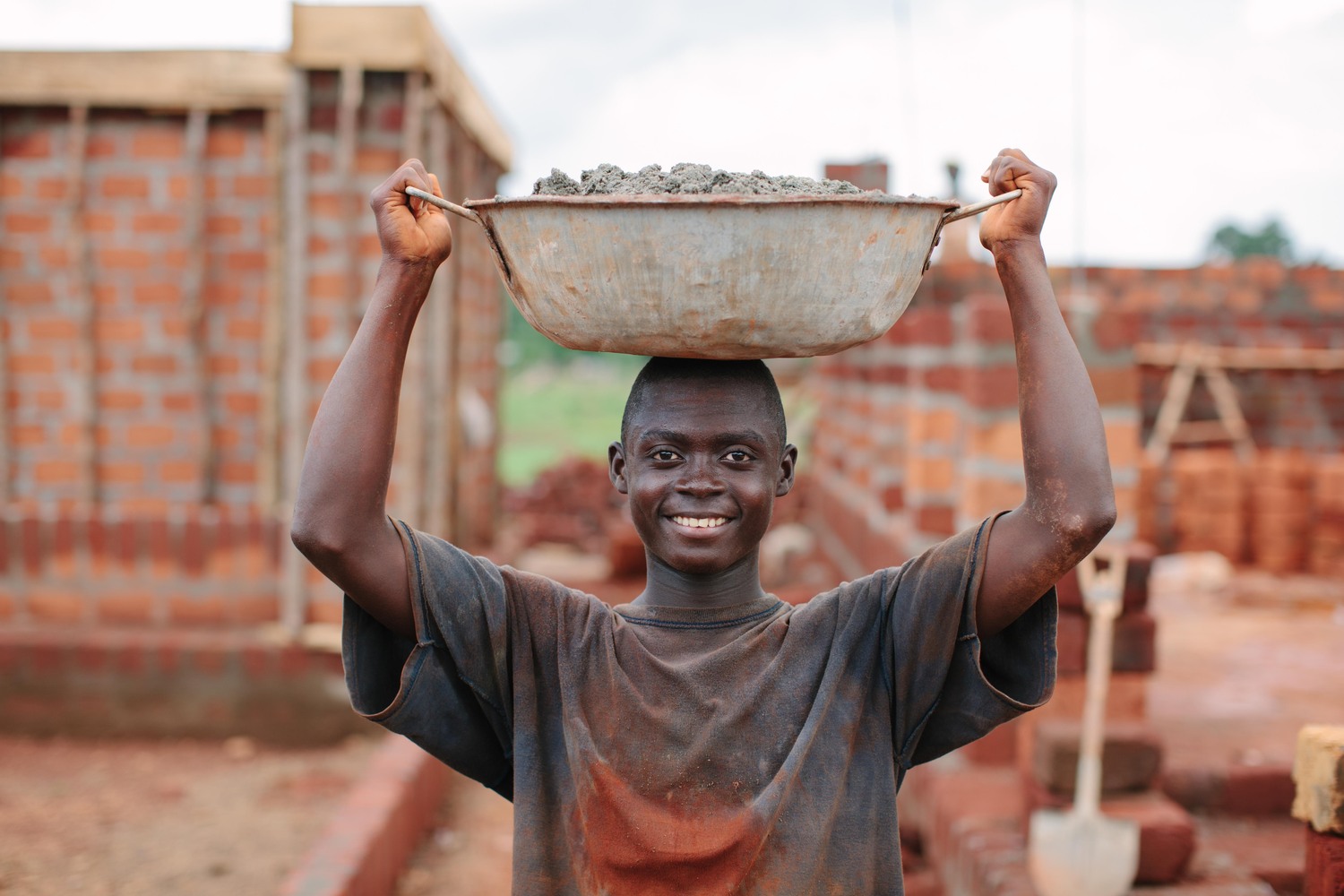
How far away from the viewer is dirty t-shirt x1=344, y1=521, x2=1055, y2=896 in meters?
1.76

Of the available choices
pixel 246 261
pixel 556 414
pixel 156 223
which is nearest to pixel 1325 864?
pixel 246 261

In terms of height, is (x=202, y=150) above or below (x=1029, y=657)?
above

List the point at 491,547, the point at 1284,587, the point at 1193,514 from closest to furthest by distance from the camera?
the point at 491,547 → the point at 1284,587 → the point at 1193,514

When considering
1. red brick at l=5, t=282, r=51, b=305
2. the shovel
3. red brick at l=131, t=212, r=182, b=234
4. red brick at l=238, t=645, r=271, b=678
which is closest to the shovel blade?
the shovel

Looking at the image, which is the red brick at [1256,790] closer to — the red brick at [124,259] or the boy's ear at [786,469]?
the boy's ear at [786,469]

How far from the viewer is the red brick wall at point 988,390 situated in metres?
3.73

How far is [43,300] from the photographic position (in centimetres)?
541

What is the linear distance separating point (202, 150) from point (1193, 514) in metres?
7.79

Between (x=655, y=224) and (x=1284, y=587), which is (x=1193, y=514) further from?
(x=655, y=224)

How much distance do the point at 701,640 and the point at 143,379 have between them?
4374 millimetres

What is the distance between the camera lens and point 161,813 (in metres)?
4.16

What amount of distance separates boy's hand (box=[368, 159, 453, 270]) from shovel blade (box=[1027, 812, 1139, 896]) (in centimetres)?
228

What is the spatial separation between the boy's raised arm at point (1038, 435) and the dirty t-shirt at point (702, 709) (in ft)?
0.17

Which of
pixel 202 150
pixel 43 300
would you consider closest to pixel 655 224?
pixel 202 150
